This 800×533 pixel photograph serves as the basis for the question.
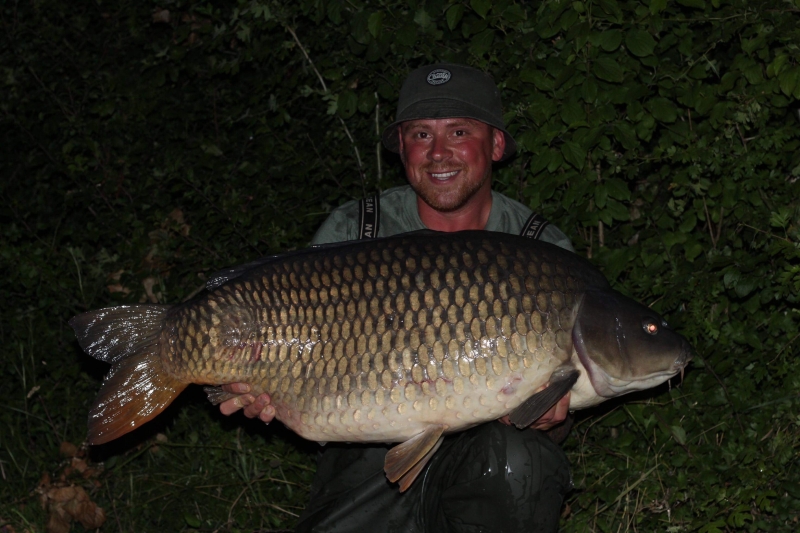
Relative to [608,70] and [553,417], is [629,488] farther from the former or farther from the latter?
[608,70]

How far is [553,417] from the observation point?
2.51 m

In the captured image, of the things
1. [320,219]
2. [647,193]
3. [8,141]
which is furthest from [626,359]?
[8,141]

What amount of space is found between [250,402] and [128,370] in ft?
1.11

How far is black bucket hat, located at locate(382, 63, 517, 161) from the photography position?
297 cm

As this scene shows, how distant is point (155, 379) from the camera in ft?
8.43

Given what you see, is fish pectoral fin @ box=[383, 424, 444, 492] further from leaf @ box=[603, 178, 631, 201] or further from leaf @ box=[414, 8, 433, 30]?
leaf @ box=[414, 8, 433, 30]

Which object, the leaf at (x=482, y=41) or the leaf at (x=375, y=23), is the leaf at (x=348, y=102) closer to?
the leaf at (x=375, y=23)

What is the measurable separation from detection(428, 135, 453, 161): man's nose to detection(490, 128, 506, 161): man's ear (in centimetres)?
22

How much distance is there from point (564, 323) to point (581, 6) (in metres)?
1.16

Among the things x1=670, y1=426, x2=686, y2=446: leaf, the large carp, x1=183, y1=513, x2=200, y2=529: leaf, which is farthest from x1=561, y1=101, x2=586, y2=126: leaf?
x1=183, y1=513, x2=200, y2=529: leaf

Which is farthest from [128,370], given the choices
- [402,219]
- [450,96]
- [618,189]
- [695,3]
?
[695,3]

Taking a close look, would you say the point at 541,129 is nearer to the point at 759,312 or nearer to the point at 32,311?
the point at 759,312

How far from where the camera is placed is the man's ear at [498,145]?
3182 millimetres

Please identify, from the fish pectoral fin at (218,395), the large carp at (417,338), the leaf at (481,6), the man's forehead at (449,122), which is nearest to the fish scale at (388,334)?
the large carp at (417,338)
